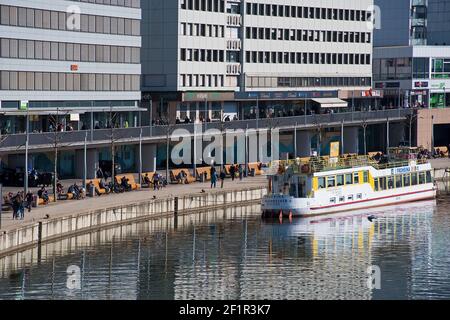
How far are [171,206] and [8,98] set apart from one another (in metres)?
21.2

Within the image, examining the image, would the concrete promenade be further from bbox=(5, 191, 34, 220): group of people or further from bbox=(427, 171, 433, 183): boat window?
bbox=(427, 171, 433, 183): boat window

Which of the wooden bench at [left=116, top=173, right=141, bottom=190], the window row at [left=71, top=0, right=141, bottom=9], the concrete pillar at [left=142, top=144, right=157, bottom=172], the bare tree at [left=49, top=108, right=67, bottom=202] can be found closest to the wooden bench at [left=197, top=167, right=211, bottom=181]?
the concrete pillar at [left=142, top=144, right=157, bottom=172]

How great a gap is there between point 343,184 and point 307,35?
57.3 meters

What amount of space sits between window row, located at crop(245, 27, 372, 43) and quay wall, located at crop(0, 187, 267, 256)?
1837 inches

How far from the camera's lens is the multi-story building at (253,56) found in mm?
161500

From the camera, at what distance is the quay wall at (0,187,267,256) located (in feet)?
311

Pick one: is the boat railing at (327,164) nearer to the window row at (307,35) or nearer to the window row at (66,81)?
the window row at (66,81)

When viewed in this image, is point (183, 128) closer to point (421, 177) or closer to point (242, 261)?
point (421, 177)

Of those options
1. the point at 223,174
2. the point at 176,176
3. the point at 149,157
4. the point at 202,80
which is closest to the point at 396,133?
the point at 202,80

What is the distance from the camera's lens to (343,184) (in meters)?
125

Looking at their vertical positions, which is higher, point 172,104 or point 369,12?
point 369,12
